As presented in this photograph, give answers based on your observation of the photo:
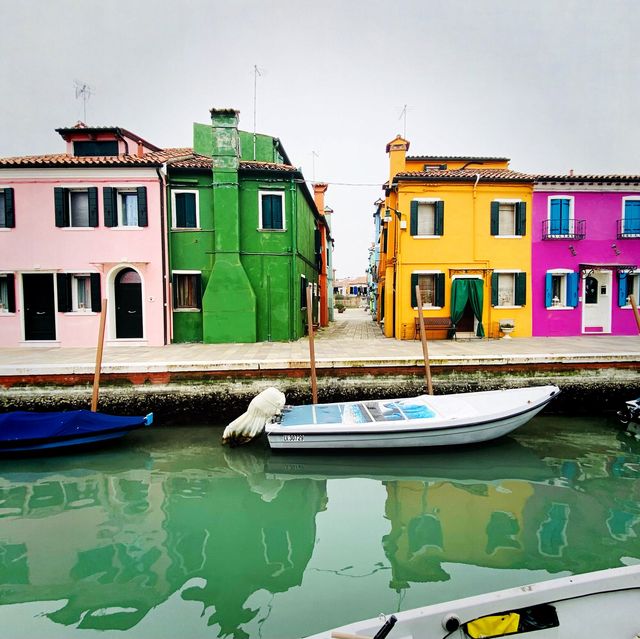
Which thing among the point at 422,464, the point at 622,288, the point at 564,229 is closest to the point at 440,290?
the point at 564,229

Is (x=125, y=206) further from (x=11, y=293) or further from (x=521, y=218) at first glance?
(x=521, y=218)

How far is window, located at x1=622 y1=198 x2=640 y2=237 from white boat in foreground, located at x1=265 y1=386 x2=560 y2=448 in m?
10.9

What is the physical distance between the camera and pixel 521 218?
15266 millimetres

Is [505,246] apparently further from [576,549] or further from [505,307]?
[576,549]

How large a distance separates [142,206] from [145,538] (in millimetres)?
11269

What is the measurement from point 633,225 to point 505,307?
5.53m

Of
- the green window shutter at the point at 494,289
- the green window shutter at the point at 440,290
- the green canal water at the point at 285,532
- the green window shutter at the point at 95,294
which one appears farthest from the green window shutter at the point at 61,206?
the green window shutter at the point at 494,289

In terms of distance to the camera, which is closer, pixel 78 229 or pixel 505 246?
pixel 78 229

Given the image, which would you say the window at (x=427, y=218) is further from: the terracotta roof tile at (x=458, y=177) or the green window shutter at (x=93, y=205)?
the green window shutter at (x=93, y=205)

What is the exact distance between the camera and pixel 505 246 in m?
15.4

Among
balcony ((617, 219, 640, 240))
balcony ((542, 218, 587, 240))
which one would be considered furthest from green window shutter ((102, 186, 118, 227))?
balcony ((617, 219, 640, 240))

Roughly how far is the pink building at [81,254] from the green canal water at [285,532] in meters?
7.01

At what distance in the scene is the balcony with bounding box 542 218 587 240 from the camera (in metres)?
15.3

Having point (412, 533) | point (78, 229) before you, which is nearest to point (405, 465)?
point (412, 533)
